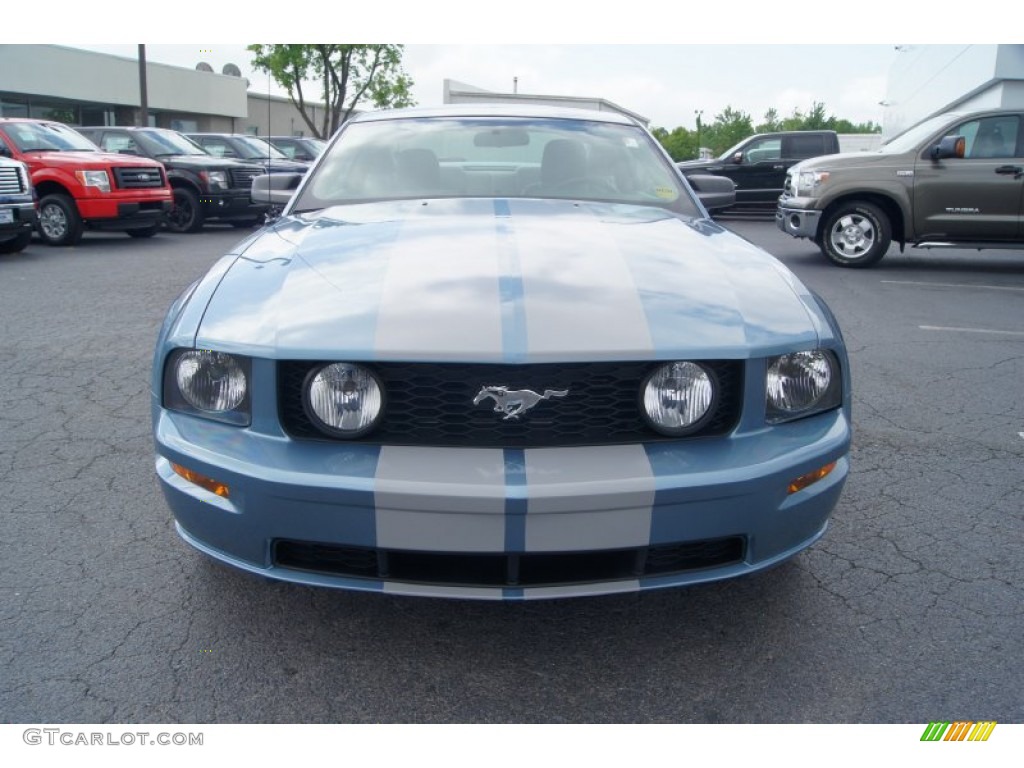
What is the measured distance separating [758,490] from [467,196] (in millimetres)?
1724

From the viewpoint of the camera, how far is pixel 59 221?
11.6 meters

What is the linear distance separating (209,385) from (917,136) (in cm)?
967

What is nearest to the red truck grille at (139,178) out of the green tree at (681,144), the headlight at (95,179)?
the headlight at (95,179)

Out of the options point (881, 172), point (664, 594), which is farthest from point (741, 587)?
point (881, 172)

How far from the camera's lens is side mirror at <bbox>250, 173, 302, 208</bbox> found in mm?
3869

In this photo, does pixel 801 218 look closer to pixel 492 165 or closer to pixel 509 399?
pixel 492 165

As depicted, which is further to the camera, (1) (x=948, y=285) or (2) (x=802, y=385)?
(1) (x=948, y=285)

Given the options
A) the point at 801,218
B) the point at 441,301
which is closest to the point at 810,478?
the point at 441,301

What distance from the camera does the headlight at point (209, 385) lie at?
221 cm

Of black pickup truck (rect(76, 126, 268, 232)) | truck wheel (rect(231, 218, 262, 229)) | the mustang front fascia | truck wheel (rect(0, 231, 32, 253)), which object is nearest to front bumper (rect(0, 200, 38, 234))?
truck wheel (rect(0, 231, 32, 253))

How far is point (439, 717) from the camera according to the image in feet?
6.75

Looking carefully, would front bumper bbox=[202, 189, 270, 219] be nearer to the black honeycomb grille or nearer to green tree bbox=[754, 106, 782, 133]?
the black honeycomb grille

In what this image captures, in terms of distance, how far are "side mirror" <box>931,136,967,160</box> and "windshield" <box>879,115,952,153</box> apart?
0.31 metres

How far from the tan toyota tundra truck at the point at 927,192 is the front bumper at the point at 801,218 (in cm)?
1
